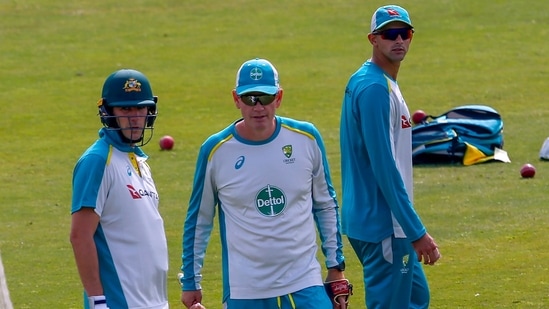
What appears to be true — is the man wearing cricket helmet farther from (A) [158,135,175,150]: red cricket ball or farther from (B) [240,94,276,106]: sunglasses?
(A) [158,135,175,150]: red cricket ball

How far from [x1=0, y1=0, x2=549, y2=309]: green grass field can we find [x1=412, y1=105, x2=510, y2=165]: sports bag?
0.90ft

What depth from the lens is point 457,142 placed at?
1744 centimetres

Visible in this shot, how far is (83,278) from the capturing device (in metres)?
6.17

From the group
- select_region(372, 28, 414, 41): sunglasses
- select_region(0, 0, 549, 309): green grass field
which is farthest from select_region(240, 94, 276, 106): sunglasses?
select_region(0, 0, 549, 309): green grass field

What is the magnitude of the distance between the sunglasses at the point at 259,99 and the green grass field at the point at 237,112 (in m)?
4.28

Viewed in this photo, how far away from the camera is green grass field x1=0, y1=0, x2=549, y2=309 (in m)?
11.9

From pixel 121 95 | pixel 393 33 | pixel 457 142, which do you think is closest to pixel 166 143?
pixel 457 142

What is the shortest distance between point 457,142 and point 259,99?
1126 centimetres

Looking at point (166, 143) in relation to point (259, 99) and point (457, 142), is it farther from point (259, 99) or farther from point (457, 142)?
point (259, 99)

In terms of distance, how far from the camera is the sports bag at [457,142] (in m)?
17.4

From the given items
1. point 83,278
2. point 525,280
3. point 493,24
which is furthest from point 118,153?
point 493,24

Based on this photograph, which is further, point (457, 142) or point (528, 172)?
point (457, 142)

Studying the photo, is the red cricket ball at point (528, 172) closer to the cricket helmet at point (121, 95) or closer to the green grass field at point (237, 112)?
the green grass field at point (237, 112)

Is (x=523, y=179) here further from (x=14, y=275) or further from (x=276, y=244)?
(x=276, y=244)
